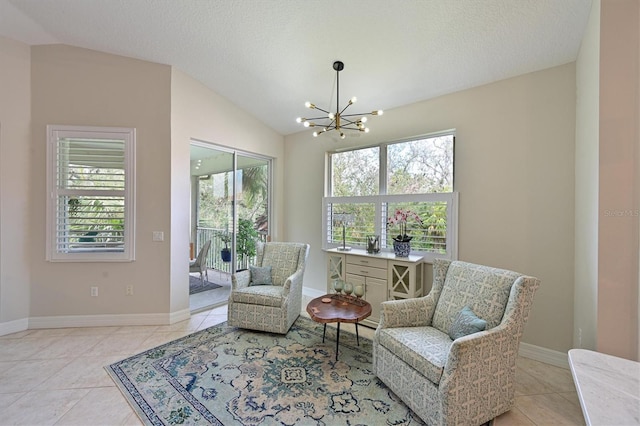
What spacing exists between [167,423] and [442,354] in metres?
1.88

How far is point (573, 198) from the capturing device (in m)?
2.46

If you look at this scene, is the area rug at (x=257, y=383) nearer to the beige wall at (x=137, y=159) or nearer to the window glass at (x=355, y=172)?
the beige wall at (x=137, y=159)

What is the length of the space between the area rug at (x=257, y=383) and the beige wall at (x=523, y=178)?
5.77 ft

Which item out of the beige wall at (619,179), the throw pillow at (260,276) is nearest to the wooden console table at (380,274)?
the throw pillow at (260,276)

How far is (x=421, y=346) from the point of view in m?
1.87

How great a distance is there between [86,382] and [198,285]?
6.09 ft

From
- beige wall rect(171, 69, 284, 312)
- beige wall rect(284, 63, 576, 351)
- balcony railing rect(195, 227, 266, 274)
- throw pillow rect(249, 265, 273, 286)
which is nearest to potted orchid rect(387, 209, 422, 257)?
beige wall rect(284, 63, 576, 351)

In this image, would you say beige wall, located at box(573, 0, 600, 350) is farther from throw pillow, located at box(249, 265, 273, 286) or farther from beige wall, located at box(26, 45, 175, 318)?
beige wall, located at box(26, 45, 175, 318)

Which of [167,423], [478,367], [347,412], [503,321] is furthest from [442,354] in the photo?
[167,423]

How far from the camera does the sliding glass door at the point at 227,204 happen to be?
387 centimetres

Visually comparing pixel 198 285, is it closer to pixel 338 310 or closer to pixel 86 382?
pixel 86 382

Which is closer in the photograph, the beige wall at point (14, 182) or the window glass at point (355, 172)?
the beige wall at point (14, 182)

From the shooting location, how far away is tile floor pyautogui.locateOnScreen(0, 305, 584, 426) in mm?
1816

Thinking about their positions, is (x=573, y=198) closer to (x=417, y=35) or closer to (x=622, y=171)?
(x=622, y=171)
